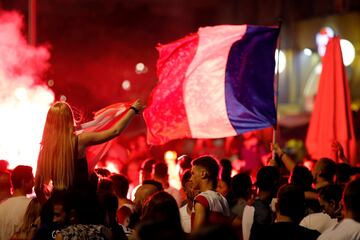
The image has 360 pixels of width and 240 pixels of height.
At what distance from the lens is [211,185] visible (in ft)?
25.9

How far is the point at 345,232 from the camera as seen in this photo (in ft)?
21.0

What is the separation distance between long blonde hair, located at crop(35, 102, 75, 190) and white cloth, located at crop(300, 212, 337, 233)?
225cm

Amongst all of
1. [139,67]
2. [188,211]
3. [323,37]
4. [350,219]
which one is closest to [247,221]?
[188,211]

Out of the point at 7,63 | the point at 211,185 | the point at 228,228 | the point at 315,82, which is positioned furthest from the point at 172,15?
the point at 228,228

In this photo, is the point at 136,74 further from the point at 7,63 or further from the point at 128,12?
the point at 7,63

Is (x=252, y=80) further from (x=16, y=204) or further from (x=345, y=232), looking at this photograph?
(x=345, y=232)

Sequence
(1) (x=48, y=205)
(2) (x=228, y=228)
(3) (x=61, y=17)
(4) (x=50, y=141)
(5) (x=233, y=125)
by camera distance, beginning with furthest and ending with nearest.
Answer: (3) (x=61, y=17) → (5) (x=233, y=125) → (4) (x=50, y=141) → (1) (x=48, y=205) → (2) (x=228, y=228)

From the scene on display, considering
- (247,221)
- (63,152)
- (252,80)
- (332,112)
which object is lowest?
(247,221)

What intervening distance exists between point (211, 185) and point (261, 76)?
14.3ft

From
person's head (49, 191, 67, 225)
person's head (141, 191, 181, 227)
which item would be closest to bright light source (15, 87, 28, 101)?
person's head (49, 191, 67, 225)

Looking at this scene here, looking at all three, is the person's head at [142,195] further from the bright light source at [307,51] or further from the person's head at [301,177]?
the bright light source at [307,51]

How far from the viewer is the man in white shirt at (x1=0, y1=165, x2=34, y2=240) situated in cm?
844

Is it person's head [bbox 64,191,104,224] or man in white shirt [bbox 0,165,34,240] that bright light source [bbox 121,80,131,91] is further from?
person's head [bbox 64,191,104,224]

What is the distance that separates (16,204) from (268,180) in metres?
2.50
